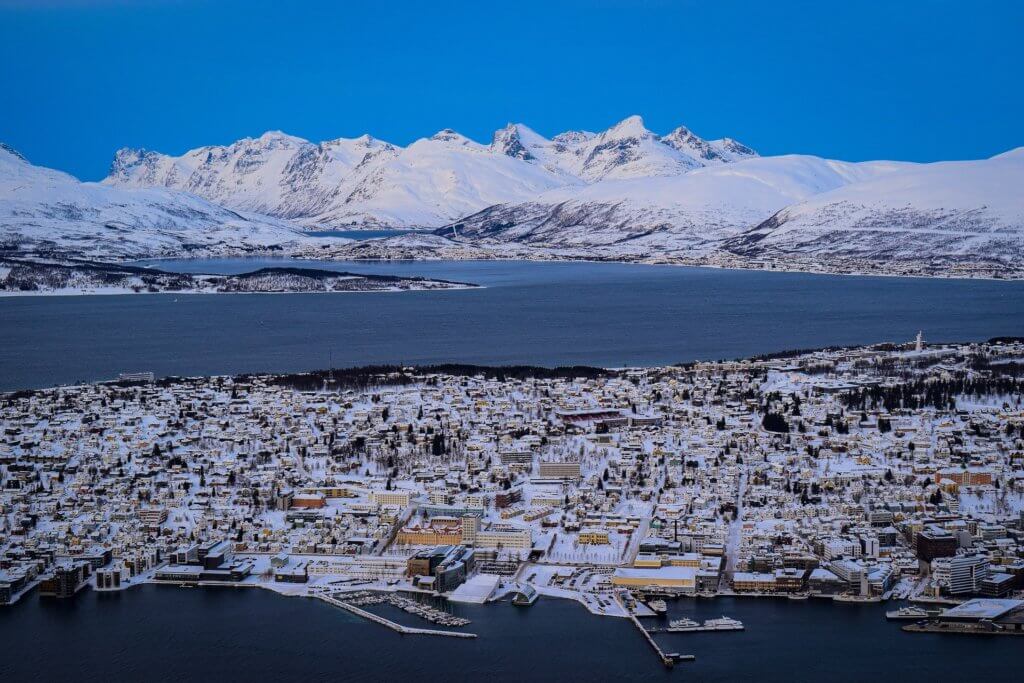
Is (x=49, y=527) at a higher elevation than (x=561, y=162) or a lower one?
lower

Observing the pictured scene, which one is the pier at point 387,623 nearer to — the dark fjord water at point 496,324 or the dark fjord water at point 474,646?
the dark fjord water at point 474,646

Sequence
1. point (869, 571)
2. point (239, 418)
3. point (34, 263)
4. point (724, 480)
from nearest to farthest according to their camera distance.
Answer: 1. point (869, 571)
2. point (724, 480)
3. point (239, 418)
4. point (34, 263)

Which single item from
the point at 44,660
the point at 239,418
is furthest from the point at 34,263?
the point at 44,660

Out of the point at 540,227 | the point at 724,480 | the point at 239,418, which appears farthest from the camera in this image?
the point at 540,227

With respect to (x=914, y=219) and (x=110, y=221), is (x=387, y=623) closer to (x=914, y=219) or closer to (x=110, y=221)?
(x=914, y=219)

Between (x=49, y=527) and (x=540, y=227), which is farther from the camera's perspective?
(x=540, y=227)

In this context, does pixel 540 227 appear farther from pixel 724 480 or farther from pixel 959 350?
pixel 724 480
